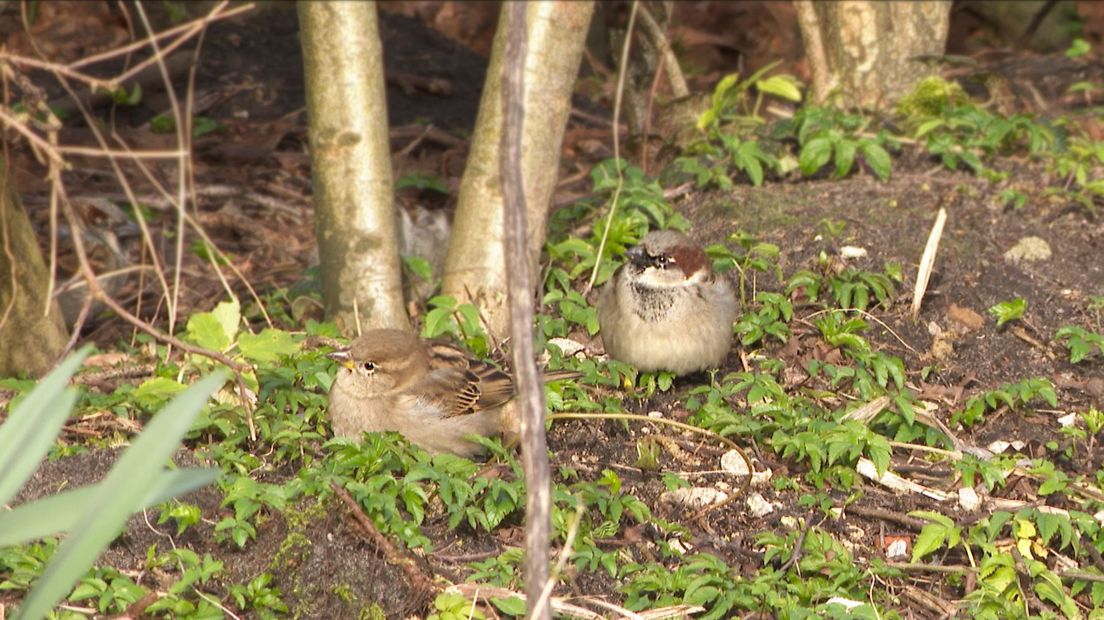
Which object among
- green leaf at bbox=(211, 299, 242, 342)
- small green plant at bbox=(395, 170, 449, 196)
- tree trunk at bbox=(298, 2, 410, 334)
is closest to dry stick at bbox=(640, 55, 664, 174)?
small green plant at bbox=(395, 170, 449, 196)

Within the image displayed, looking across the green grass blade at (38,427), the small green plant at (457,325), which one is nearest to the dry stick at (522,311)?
the green grass blade at (38,427)

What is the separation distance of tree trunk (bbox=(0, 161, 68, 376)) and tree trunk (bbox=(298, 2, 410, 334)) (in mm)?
1299

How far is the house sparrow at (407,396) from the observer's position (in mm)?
5227

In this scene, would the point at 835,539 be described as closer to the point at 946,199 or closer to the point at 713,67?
the point at 946,199

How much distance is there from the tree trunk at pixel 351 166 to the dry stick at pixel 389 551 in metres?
2.13

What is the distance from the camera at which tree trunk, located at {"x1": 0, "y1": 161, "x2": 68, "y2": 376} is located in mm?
5816

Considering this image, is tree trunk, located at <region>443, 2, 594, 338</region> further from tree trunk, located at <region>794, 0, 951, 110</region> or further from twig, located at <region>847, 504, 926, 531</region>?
tree trunk, located at <region>794, 0, 951, 110</region>

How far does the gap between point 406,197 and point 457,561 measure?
4.76m

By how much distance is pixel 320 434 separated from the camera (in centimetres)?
526

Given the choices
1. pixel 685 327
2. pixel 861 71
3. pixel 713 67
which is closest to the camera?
pixel 685 327

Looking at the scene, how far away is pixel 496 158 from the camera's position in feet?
21.5

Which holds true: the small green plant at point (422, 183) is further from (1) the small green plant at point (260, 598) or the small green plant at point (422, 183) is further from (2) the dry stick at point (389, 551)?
(1) the small green plant at point (260, 598)

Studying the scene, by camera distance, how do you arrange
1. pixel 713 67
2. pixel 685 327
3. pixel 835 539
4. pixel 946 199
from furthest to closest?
pixel 713 67, pixel 946 199, pixel 685 327, pixel 835 539

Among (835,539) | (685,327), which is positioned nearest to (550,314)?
(685,327)
